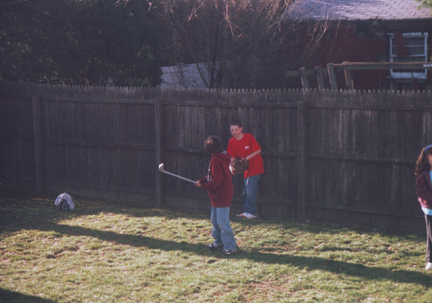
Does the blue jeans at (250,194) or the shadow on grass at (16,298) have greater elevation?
the blue jeans at (250,194)

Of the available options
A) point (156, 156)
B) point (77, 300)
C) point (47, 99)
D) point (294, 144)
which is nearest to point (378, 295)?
point (77, 300)

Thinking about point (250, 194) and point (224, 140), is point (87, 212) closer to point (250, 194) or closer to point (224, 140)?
point (224, 140)

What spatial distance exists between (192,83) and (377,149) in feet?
29.6

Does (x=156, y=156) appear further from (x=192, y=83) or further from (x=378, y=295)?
(x=192, y=83)

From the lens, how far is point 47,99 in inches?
401

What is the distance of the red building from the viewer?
51.8 feet

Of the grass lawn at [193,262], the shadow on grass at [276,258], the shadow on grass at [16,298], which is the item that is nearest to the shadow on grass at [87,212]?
the grass lawn at [193,262]

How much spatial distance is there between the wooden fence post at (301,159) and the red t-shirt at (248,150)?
2.08 ft

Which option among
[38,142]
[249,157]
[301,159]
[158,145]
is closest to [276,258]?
[249,157]

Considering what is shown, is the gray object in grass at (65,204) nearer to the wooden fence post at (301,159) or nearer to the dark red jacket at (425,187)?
the wooden fence post at (301,159)

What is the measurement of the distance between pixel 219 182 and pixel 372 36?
1200 centimetres

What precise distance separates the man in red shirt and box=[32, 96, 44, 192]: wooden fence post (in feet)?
14.7

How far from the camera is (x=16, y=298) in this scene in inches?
196

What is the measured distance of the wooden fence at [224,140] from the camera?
7.41 metres
